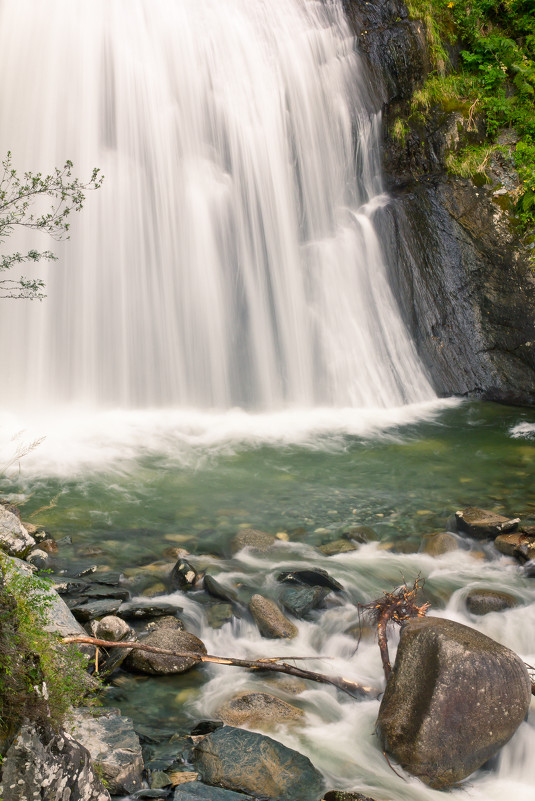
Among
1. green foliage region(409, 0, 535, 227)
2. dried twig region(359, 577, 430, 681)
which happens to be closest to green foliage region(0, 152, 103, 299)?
dried twig region(359, 577, 430, 681)

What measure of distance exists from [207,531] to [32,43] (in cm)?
948

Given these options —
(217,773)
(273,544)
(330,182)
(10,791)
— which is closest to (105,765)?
(217,773)

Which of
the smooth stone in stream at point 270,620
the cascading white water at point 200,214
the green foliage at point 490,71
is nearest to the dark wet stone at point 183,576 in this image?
the smooth stone in stream at point 270,620

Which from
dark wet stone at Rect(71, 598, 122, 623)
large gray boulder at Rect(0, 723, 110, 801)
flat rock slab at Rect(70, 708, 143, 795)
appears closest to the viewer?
large gray boulder at Rect(0, 723, 110, 801)

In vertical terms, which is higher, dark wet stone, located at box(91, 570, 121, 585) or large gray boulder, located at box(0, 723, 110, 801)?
large gray boulder, located at box(0, 723, 110, 801)

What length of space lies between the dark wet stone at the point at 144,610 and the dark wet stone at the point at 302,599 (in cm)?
84

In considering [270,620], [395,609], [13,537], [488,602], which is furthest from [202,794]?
[488,602]

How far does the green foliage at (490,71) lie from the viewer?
1165cm

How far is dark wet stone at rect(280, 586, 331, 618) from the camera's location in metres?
5.00

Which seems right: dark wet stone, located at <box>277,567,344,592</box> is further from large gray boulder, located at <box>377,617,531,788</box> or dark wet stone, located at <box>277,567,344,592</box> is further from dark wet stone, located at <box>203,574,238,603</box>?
large gray boulder, located at <box>377,617,531,788</box>

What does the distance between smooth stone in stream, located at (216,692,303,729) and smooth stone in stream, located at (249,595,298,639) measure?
2.52 feet

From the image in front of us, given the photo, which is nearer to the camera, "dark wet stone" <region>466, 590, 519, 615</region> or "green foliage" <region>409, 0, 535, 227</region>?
"dark wet stone" <region>466, 590, 519, 615</region>

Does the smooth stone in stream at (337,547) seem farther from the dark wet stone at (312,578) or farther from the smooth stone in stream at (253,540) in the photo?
the dark wet stone at (312,578)

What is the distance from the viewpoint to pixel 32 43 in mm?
11297
